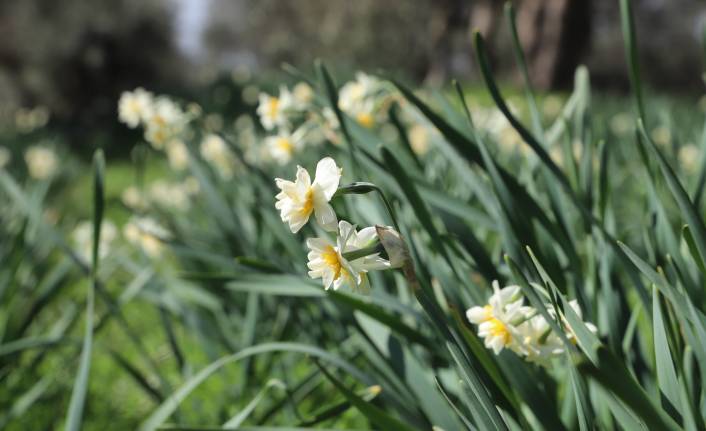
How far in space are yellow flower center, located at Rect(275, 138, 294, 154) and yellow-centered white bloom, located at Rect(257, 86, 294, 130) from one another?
0.15ft

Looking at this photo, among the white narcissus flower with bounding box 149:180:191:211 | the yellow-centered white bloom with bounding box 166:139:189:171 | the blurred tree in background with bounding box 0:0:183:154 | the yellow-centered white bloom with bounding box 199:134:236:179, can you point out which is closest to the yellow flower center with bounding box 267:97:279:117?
the yellow-centered white bloom with bounding box 199:134:236:179

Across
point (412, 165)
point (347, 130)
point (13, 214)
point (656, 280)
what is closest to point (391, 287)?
point (412, 165)

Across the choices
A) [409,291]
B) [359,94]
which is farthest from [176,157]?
[409,291]

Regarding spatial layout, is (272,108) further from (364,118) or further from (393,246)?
(393,246)

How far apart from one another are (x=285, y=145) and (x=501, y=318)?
0.73m

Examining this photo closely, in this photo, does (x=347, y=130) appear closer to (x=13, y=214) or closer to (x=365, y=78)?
(x=365, y=78)

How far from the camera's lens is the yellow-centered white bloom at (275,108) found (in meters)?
1.26

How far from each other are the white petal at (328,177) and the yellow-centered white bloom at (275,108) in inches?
28.4

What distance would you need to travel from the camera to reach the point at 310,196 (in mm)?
554

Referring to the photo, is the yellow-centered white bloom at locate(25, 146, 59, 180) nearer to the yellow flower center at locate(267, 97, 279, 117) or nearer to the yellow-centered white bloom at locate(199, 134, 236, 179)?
the yellow-centered white bloom at locate(199, 134, 236, 179)

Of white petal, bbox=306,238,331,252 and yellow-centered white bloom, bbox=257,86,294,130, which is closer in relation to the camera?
white petal, bbox=306,238,331,252

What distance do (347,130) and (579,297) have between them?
442 millimetres

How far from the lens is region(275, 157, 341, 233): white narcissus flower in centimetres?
54

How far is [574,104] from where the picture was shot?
1281mm
